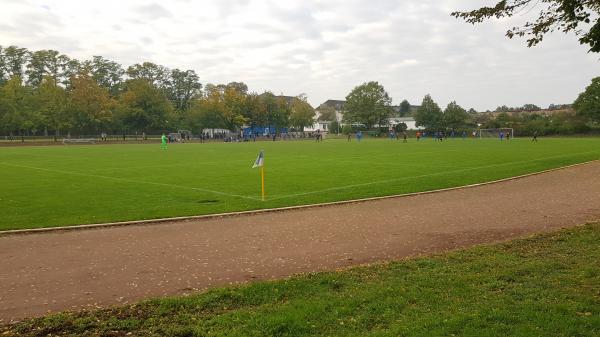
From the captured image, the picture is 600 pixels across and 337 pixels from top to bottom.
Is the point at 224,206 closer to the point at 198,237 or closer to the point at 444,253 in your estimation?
the point at 198,237

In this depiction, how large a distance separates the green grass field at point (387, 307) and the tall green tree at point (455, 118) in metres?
→ 111

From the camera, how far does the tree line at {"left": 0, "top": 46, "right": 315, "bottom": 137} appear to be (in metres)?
82.8

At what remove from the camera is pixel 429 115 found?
118875 millimetres

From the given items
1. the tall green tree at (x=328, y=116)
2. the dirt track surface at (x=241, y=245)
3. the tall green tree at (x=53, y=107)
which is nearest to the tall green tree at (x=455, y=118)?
the tall green tree at (x=328, y=116)

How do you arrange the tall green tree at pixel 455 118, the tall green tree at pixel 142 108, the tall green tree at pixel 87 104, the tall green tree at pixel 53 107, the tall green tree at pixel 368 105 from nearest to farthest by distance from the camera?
the tall green tree at pixel 53 107 → the tall green tree at pixel 87 104 → the tall green tree at pixel 142 108 → the tall green tree at pixel 455 118 → the tall green tree at pixel 368 105

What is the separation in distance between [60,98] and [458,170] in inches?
3163

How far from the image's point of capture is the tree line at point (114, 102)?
271ft

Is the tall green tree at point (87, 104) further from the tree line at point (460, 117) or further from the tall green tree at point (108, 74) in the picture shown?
the tree line at point (460, 117)

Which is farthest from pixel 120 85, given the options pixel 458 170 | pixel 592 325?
pixel 592 325

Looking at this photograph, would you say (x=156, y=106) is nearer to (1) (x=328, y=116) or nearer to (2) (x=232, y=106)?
(2) (x=232, y=106)

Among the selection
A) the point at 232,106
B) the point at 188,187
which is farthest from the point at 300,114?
the point at 188,187

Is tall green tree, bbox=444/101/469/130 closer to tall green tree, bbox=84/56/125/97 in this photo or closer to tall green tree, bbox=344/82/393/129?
tall green tree, bbox=344/82/393/129

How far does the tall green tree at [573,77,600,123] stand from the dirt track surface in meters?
93.7

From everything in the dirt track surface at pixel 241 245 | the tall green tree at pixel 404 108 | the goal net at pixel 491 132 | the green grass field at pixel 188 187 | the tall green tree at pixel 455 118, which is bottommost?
the dirt track surface at pixel 241 245
